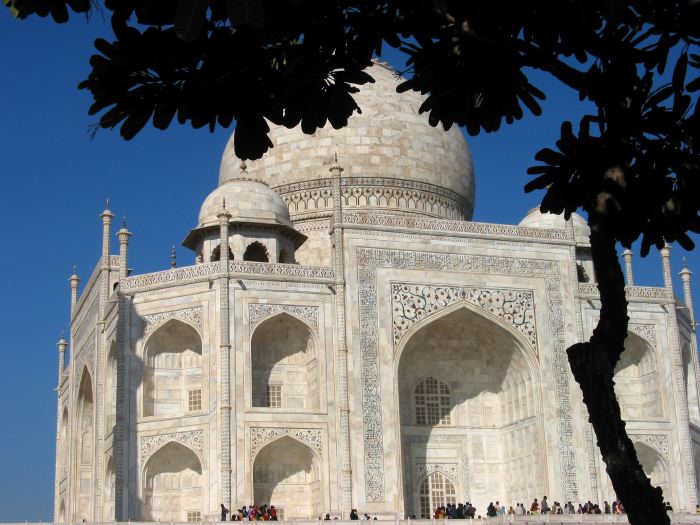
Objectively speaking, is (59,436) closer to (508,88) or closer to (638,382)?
(638,382)

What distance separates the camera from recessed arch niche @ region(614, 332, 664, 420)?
2595 centimetres

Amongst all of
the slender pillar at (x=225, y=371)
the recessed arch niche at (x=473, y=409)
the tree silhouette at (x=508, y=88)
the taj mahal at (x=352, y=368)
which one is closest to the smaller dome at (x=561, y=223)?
the taj mahal at (x=352, y=368)

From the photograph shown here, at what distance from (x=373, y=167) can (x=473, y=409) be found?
6606 millimetres

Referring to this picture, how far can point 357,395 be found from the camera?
22.8 m

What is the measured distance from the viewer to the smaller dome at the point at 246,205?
81.7ft

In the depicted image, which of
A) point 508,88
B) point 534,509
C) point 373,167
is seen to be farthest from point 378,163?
point 508,88

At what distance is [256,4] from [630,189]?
2.33 m

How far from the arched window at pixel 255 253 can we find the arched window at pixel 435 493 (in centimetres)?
600

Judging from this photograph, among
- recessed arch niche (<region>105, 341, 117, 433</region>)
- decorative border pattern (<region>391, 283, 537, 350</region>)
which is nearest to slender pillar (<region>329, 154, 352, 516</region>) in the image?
decorative border pattern (<region>391, 283, 537, 350</region>)

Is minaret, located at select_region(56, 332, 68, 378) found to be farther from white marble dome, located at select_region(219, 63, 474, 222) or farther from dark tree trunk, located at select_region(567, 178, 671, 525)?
dark tree trunk, located at select_region(567, 178, 671, 525)

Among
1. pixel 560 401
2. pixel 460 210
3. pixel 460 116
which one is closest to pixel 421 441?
pixel 560 401

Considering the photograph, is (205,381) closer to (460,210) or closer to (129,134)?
(460,210)

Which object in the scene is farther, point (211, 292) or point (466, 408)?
point (466, 408)

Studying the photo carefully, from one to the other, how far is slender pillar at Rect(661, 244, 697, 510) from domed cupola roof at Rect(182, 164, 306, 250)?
8582mm
